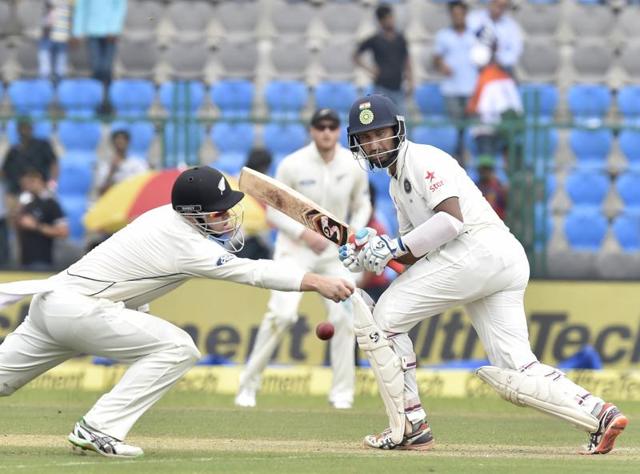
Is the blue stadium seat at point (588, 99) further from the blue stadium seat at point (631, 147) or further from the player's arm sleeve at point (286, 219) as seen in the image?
the player's arm sleeve at point (286, 219)

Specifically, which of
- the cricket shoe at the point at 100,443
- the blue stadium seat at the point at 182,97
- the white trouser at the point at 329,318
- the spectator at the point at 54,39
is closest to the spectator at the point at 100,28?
the spectator at the point at 54,39

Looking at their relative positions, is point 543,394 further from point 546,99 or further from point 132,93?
point 132,93

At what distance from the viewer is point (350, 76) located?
1661 centimetres

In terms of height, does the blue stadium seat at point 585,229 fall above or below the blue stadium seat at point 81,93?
below

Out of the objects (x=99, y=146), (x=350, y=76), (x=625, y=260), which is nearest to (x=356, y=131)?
(x=625, y=260)

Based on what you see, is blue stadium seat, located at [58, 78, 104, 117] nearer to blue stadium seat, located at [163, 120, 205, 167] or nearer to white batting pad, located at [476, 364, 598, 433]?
blue stadium seat, located at [163, 120, 205, 167]

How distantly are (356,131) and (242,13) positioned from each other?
33.7 ft

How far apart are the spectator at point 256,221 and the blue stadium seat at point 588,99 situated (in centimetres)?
424

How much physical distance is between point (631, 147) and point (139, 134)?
16.5 ft

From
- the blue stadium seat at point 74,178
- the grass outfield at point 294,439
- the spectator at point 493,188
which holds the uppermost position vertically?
the spectator at point 493,188

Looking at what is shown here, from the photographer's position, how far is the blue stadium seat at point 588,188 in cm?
1461

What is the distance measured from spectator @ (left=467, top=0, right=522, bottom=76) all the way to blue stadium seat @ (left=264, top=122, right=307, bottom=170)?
8.28ft

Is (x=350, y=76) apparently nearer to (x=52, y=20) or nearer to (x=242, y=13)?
(x=242, y=13)

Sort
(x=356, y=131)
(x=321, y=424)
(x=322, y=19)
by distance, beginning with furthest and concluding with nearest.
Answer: (x=322, y=19), (x=321, y=424), (x=356, y=131)
